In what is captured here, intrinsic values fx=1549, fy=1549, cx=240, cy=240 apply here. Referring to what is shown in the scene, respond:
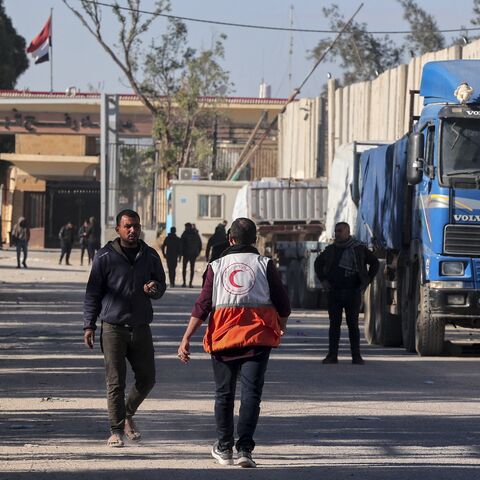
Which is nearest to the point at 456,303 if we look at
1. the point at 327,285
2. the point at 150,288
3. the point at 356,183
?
the point at 327,285

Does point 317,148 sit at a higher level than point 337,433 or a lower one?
higher

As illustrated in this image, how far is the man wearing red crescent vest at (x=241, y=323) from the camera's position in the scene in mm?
10727

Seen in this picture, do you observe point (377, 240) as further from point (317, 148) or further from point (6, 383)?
point (317, 148)

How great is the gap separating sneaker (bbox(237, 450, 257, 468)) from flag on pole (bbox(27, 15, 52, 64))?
62663 mm

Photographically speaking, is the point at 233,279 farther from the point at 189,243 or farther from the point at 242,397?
the point at 189,243

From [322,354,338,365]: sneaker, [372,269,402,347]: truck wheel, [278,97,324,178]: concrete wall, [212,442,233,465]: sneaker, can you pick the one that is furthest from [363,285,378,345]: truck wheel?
[278,97,324,178]: concrete wall

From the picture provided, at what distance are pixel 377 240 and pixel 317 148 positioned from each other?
32.6 meters

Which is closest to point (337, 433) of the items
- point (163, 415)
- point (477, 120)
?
point (163, 415)

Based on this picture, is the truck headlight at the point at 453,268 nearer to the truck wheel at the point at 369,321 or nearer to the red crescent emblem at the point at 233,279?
the truck wheel at the point at 369,321

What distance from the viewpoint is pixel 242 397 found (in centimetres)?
1077

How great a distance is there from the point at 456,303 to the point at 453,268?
0.46m

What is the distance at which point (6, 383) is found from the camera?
16.5m

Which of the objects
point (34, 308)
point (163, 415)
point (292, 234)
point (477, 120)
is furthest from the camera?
point (292, 234)

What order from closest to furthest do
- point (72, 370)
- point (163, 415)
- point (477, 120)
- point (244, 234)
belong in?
point (244, 234) < point (163, 415) < point (72, 370) < point (477, 120)
